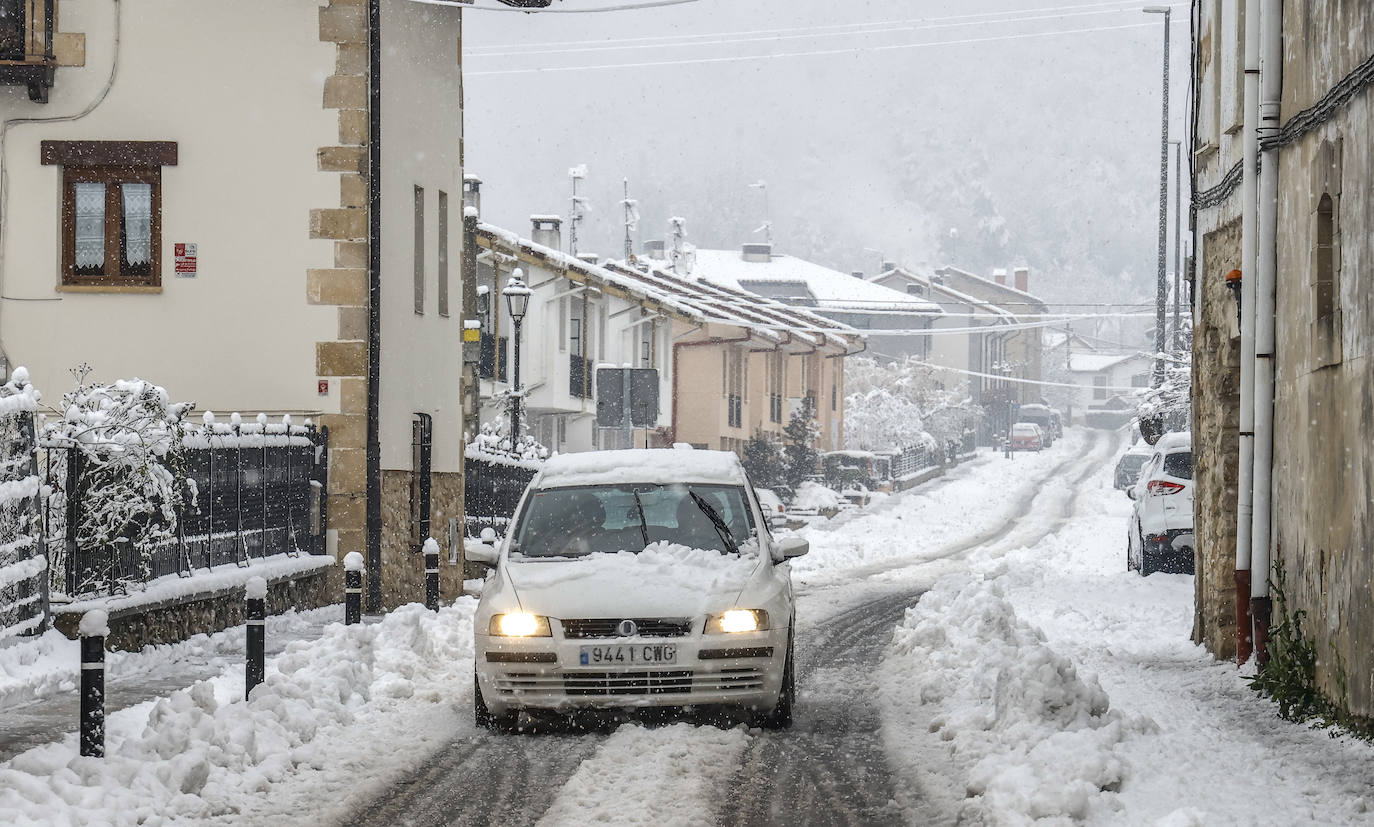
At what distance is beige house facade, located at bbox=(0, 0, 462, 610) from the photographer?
17906 mm

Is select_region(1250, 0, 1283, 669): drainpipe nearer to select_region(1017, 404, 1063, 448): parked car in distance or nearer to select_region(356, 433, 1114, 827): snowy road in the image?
select_region(356, 433, 1114, 827): snowy road

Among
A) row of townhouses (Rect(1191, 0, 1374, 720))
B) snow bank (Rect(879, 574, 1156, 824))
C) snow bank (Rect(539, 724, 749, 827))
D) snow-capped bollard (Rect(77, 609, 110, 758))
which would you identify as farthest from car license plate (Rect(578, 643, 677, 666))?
row of townhouses (Rect(1191, 0, 1374, 720))

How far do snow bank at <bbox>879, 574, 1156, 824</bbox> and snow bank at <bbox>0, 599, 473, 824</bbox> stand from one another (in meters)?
3.09

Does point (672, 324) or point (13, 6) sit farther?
point (672, 324)

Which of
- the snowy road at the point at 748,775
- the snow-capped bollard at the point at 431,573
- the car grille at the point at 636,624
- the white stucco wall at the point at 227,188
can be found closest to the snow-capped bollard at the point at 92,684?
the snowy road at the point at 748,775

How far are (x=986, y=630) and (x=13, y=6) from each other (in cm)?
1184

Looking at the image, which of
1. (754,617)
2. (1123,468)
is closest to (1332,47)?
(754,617)

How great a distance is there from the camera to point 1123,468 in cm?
6269

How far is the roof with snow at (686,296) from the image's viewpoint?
40656 millimetres

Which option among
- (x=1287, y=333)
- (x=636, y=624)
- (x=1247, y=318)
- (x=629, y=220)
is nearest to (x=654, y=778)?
(x=636, y=624)

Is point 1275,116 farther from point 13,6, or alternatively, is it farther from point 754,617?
point 13,6

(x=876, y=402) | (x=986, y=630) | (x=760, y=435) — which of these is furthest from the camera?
(x=876, y=402)

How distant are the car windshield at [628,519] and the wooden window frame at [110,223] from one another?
335 inches

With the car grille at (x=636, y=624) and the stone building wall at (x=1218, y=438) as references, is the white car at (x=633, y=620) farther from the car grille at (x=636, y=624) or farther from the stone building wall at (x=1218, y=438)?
the stone building wall at (x=1218, y=438)
